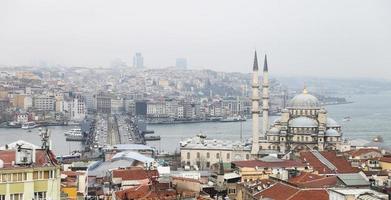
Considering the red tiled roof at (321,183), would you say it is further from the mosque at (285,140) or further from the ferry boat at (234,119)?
the ferry boat at (234,119)

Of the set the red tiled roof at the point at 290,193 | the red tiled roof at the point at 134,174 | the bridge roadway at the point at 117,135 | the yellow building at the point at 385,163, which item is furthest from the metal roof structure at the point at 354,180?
the bridge roadway at the point at 117,135

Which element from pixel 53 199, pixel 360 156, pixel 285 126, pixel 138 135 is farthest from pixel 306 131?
pixel 138 135

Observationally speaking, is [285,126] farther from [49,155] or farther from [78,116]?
[78,116]

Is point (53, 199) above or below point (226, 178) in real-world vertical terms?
above

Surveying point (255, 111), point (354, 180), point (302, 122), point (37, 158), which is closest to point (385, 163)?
point (302, 122)

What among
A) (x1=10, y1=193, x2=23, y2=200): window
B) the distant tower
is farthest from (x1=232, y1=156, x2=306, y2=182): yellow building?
the distant tower

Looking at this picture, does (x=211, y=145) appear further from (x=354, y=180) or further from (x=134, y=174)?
(x=354, y=180)
